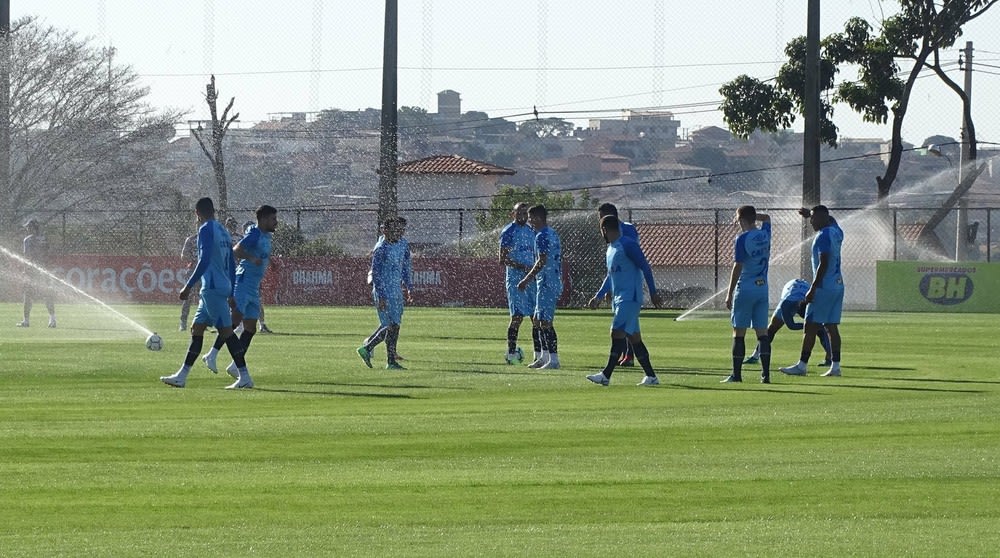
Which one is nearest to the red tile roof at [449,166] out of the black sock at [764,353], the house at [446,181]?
the house at [446,181]

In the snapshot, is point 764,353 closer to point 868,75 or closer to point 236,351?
point 236,351

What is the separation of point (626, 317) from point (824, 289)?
3034 mm

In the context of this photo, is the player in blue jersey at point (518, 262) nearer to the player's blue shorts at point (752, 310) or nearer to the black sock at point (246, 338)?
the player's blue shorts at point (752, 310)

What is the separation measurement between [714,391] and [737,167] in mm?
132800

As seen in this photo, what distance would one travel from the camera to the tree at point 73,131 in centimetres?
5775

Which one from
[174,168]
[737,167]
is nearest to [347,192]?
[174,168]

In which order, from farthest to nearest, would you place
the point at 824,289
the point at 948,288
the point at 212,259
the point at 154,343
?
1. the point at 948,288
2. the point at 154,343
3. the point at 824,289
4. the point at 212,259

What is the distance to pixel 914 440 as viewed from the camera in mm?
13008

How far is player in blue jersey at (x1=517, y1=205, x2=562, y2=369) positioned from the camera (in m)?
20.2

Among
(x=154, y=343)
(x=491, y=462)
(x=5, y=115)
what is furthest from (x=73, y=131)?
(x=491, y=462)

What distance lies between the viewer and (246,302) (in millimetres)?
19000

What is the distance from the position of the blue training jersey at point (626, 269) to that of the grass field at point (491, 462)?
3.33 feet

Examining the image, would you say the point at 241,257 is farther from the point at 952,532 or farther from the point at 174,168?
the point at 174,168

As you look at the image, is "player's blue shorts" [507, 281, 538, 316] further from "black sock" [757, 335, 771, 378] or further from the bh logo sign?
the bh logo sign
